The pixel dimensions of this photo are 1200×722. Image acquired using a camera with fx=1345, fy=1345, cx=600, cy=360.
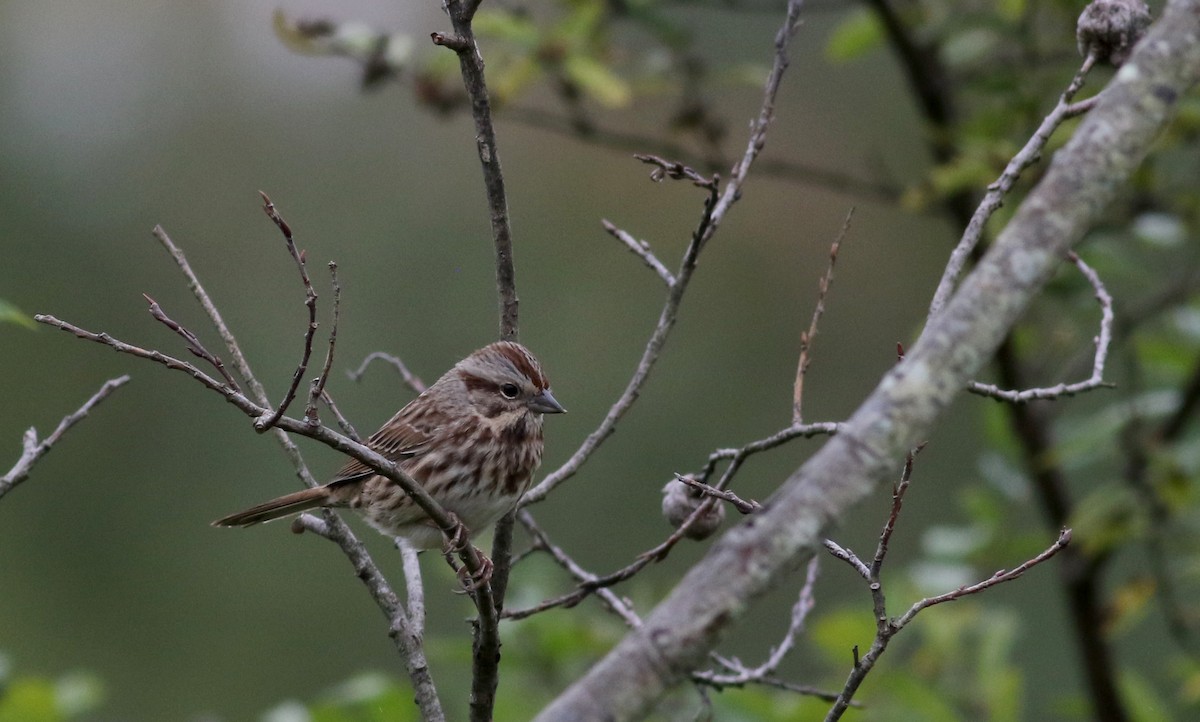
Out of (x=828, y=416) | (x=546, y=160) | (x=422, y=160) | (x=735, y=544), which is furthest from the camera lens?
(x=422, y=160)

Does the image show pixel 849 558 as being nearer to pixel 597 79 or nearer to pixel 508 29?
pixel 597 79

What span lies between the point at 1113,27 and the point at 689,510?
4.21 feet

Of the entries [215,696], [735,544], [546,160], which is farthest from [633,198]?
[735,544]

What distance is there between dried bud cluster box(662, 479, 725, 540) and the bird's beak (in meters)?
1.08

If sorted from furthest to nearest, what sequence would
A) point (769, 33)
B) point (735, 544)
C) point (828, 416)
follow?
point (769, 33) < point (828, 416) < point (735, 544)

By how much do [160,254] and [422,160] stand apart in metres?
1.95

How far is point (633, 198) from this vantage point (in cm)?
851

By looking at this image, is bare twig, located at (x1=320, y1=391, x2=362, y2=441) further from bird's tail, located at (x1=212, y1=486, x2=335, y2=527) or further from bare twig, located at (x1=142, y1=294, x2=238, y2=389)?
bird's tail, located at (x1=212, y1=486, x2=335, y2=527)

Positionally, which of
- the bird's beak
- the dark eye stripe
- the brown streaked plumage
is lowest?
the brown streaked plumage

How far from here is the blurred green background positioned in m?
8.20

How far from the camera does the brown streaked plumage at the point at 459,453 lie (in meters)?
3.68

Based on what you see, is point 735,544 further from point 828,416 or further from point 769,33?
point 769,33

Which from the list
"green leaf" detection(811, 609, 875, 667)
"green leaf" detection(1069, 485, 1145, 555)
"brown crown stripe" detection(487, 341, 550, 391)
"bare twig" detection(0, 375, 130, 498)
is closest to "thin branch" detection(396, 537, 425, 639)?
"brown crown stripe" detection(487, 341, 550, 391)

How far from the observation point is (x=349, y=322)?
8.73 metres
